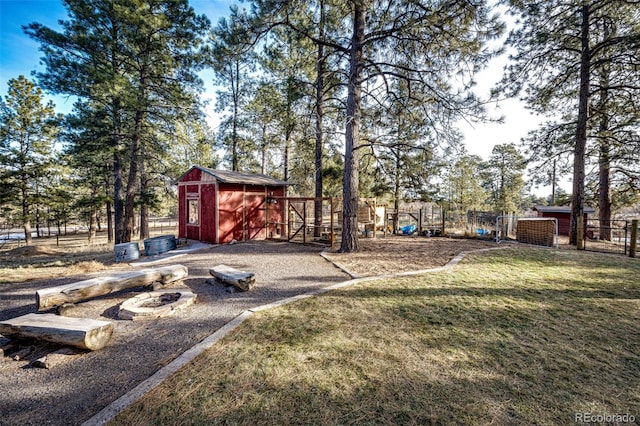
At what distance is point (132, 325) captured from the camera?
147 inches

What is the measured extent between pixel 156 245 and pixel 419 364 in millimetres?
9638

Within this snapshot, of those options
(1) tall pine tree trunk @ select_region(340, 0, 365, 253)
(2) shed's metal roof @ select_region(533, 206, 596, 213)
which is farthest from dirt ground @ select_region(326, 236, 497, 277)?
(2) shed's metal roof @ select_region(533, 206, 596, 213)

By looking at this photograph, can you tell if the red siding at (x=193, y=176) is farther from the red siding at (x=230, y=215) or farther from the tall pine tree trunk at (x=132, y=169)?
the tall pine tree trunk at (x=132, y=169)

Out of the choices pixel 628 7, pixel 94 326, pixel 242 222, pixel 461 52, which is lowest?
pixel 94 326

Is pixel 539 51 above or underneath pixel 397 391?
above

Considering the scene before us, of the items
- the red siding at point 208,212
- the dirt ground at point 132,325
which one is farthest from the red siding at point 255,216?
the dirt ground at point 132,325

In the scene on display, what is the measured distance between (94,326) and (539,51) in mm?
16112

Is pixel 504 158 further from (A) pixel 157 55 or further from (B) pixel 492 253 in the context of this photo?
(A) pixel 157 55

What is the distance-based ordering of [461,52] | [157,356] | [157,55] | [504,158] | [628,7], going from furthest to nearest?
[504,158], [157,55], [628,7], [461,52], [157,356]

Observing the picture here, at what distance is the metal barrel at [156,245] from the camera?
923 centimetres

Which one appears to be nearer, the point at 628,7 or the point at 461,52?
the point at 461,52

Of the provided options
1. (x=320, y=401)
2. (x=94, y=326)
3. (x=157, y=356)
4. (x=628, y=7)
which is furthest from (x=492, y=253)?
(x=628, y=7)

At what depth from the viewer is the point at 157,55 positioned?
10.9 meters

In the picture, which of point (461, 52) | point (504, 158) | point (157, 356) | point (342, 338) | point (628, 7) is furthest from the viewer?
point (504, 158)
